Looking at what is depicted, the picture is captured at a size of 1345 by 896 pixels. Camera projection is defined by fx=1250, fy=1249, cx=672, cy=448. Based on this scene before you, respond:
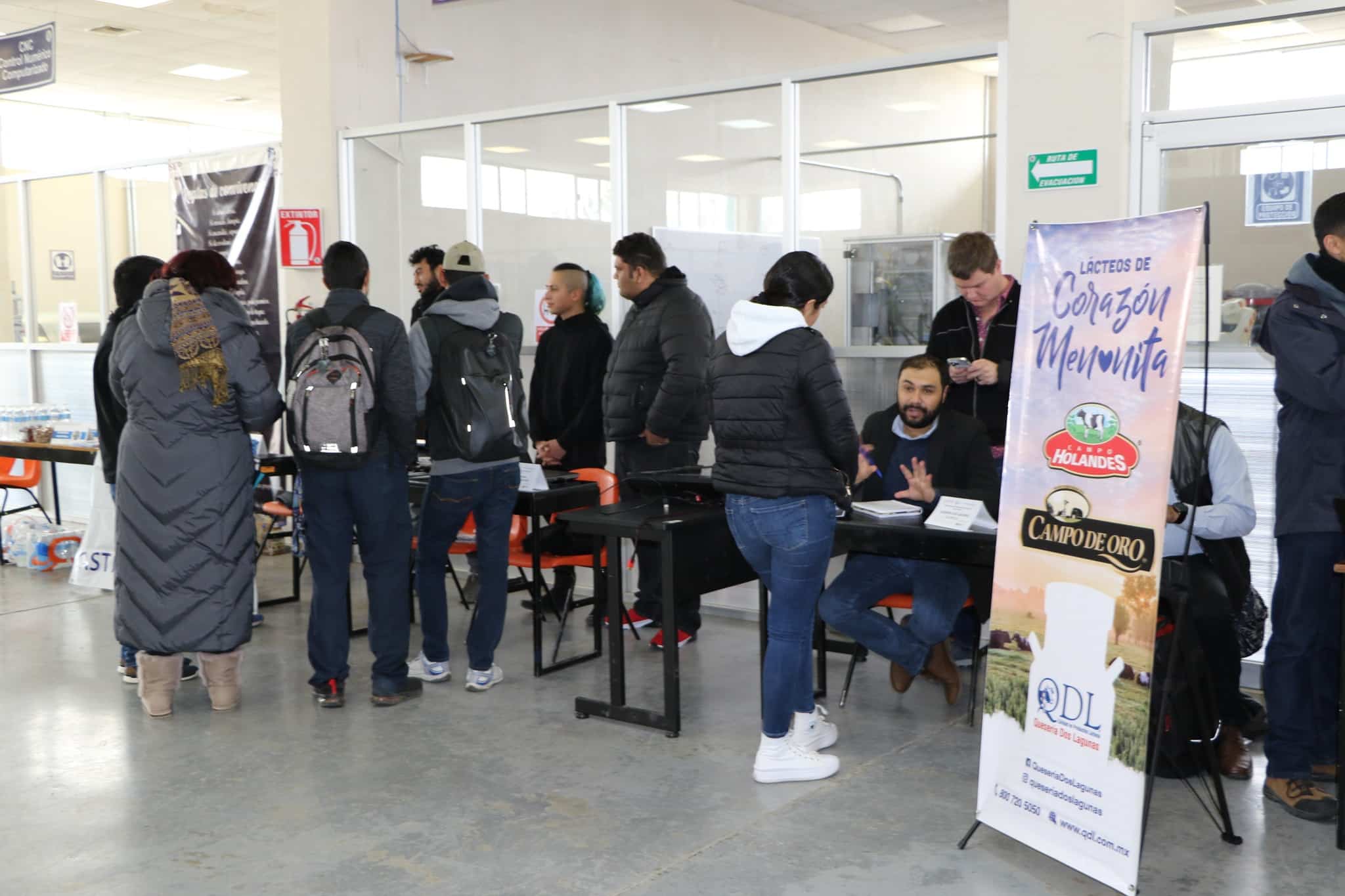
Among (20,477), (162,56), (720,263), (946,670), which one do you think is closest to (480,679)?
(946,670)

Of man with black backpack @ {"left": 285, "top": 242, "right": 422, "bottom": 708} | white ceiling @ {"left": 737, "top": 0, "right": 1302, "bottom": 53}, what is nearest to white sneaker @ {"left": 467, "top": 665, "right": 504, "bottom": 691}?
man with black backpack @ {"left": 285, "top": 242, "right": 422, "bottom": 708}

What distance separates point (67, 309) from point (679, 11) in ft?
14.8

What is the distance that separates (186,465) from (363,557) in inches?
24.7

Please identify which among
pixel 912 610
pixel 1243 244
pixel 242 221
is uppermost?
pixel 242 221

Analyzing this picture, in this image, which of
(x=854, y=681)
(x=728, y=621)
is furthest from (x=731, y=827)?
(x=728, y=621)

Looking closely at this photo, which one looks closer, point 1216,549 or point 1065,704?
point 1065,704

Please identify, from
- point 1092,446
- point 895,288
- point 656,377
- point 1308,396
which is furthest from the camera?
point 895,288

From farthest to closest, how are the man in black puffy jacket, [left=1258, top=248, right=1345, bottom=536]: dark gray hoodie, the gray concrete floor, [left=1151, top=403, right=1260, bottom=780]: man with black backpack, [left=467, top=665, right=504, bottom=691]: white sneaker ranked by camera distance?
the man in black puffy jacket
[left=467, top=665, right=504, bottom=691]: white sneaker
[left=1151, top=403, right=1260, bottom=780]: man with black backpack
[left=1258, top=248, right=1345, bottom=536]: dark gray hoodie
the gray concrete floor

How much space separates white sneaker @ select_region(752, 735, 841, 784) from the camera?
3.38 m

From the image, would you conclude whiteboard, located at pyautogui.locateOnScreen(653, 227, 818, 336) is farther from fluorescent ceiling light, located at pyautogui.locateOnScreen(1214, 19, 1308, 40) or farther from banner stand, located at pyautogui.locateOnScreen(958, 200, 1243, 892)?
banner stand, located at pyautogui.locateOnScreen(958, 200, 1243, 892)

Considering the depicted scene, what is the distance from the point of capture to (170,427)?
390cm

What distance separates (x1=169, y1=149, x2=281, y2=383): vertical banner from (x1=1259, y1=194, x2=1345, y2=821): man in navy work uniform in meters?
5.13

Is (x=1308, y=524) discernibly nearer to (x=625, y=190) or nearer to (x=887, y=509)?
(x=887, y=509)

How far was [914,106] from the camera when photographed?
895 cm
